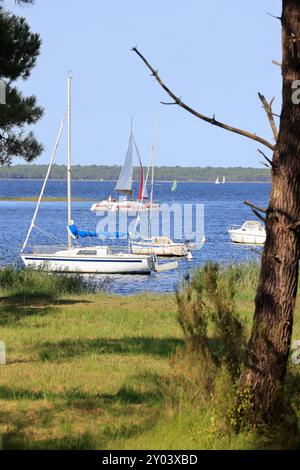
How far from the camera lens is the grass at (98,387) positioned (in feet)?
20.0

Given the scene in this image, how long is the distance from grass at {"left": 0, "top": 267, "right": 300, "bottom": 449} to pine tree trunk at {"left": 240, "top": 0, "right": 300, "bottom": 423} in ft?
0.93

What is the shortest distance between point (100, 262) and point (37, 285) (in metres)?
19.0

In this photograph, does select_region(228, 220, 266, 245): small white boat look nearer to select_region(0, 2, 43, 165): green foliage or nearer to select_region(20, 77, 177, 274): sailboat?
select_region(20, 77, 177, 274): sailboat

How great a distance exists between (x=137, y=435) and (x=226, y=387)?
2.47ft

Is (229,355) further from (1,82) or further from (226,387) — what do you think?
(1,82)

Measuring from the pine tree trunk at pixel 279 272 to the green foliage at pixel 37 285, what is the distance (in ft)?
36.4

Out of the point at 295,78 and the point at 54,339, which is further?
the point at 54,339

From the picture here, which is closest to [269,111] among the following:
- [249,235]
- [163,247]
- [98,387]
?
[98,387]

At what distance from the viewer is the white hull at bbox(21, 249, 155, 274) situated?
37938 millimetres

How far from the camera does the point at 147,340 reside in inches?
440

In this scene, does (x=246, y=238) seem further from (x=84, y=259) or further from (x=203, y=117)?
(x=203, y=117)

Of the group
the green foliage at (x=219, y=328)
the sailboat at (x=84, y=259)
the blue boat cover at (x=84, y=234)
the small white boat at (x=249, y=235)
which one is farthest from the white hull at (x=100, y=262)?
the green foliage at (x=219, y=328)

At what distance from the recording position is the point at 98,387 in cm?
818
